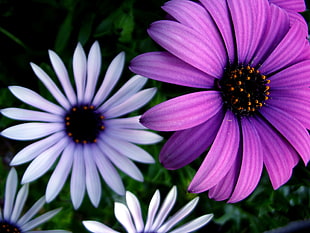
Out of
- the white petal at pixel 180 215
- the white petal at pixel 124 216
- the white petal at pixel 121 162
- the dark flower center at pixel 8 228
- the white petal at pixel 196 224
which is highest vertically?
the white petal at pixel 121 162

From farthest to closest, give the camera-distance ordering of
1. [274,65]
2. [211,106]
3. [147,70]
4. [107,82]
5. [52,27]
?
[52,27]
[107,82]
[274,65]
[211,106]
[147,70]

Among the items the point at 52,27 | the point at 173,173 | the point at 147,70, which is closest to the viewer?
the point at 147,70

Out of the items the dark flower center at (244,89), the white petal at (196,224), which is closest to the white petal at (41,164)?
the white petal at (196,224)

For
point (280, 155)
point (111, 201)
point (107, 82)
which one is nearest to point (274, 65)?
point (280, 155)

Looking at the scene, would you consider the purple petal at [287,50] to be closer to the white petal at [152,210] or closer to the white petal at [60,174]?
the white petal at [152,210]

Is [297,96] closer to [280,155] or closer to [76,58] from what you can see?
[280,155]

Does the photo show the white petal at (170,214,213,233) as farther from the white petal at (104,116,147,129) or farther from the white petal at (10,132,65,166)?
the white petal at (10,132,65,166)
